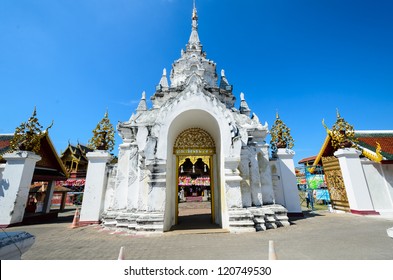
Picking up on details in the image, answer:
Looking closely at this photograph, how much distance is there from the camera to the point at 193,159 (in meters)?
9.73

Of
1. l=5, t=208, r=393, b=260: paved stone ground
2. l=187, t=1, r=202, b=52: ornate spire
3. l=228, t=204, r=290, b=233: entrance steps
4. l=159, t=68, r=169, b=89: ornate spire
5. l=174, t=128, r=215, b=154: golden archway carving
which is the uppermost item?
l=187, t=1, r=202, b=52: ornate spire

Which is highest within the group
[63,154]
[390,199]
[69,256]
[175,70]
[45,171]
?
[175,70]

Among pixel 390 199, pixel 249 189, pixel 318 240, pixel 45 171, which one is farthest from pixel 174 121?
pixel 390 199

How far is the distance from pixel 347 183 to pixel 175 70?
49.0 ft

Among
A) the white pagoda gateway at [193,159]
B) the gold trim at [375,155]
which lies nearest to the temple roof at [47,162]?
the white pagoda gateway at [193,159]

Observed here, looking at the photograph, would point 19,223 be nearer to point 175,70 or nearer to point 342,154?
point 175,70

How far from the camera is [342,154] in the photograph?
36.2 feet

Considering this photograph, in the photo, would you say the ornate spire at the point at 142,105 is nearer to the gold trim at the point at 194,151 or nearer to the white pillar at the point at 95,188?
the white pillar at the point at 95,188

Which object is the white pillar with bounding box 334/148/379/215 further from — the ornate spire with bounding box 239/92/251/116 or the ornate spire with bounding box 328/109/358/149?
the ornate spire with bounding box 239/92/251/116

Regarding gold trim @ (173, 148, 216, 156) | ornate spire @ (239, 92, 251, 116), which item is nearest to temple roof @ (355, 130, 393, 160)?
ornate spire @ (239, 92, 251, 116)

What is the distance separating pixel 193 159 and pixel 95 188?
5.52 meters

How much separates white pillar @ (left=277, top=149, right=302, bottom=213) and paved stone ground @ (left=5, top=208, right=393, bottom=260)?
11.8 ft

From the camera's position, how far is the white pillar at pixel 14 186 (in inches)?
379

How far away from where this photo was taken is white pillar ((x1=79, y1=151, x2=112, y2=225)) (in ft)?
31.5
